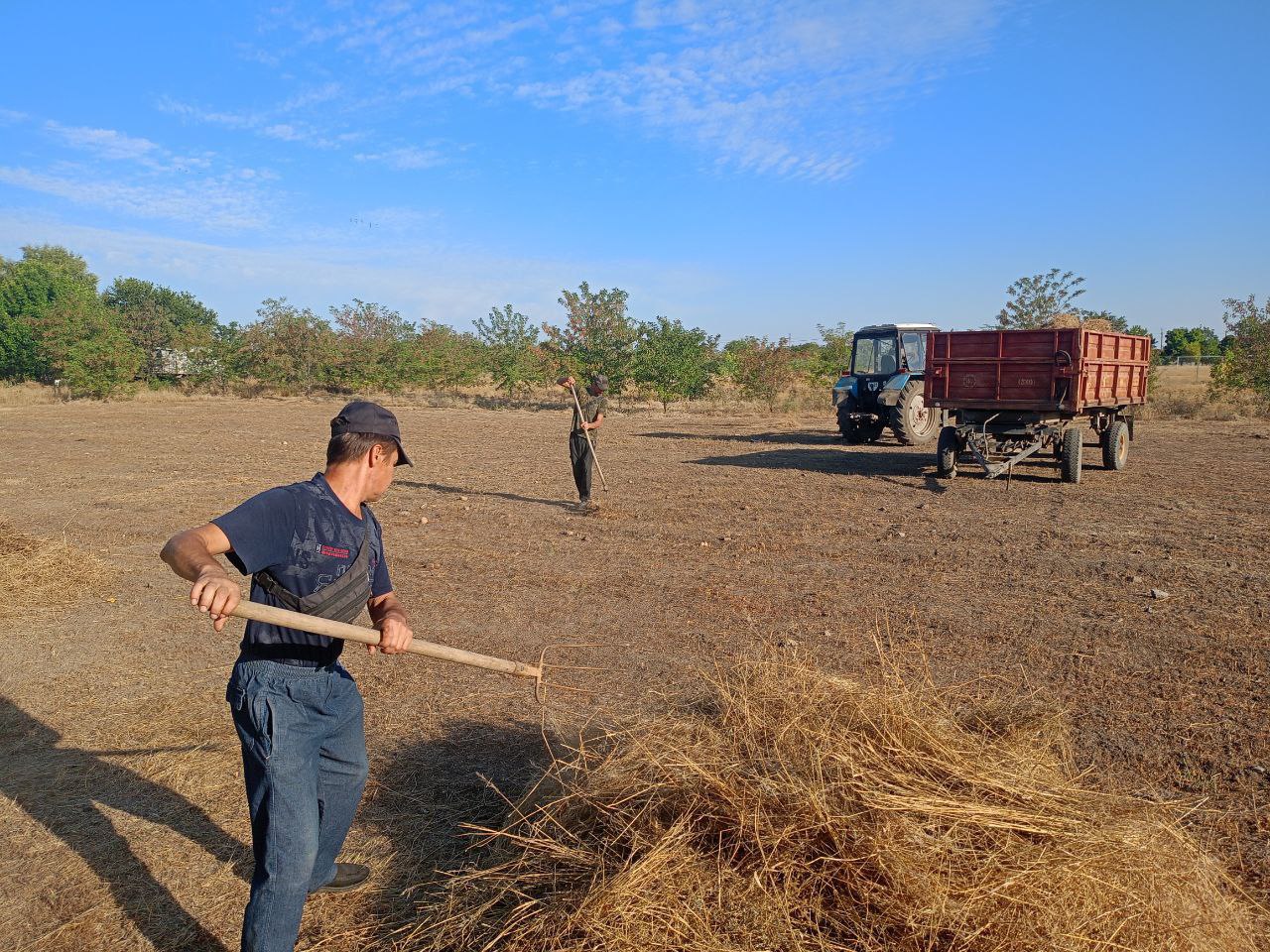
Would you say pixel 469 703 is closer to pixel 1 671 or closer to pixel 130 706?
pixel 130 706

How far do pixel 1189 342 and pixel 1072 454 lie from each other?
52.9 m

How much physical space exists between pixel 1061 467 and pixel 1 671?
12267 mm

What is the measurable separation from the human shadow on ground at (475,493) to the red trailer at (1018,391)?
228 inches

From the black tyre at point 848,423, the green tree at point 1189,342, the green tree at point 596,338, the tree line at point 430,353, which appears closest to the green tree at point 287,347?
the tree line at point 430,353

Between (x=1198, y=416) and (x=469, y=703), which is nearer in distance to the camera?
(x=469, y=703)

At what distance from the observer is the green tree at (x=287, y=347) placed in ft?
A: 122

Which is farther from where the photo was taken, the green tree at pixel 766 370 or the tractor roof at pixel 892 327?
the green tree at pixel 766 370

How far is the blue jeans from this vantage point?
227 centimetres

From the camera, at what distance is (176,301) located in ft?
232

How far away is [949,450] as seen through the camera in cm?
1228

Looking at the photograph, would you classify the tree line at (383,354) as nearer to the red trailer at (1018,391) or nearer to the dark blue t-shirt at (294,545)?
the red trailer at (1018,391)

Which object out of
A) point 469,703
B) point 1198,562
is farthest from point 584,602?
point 1198,562

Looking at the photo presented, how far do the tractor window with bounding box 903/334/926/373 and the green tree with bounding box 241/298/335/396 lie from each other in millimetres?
27724

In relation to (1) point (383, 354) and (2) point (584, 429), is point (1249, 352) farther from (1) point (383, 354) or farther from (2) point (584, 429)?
(1) point (383, 354)
